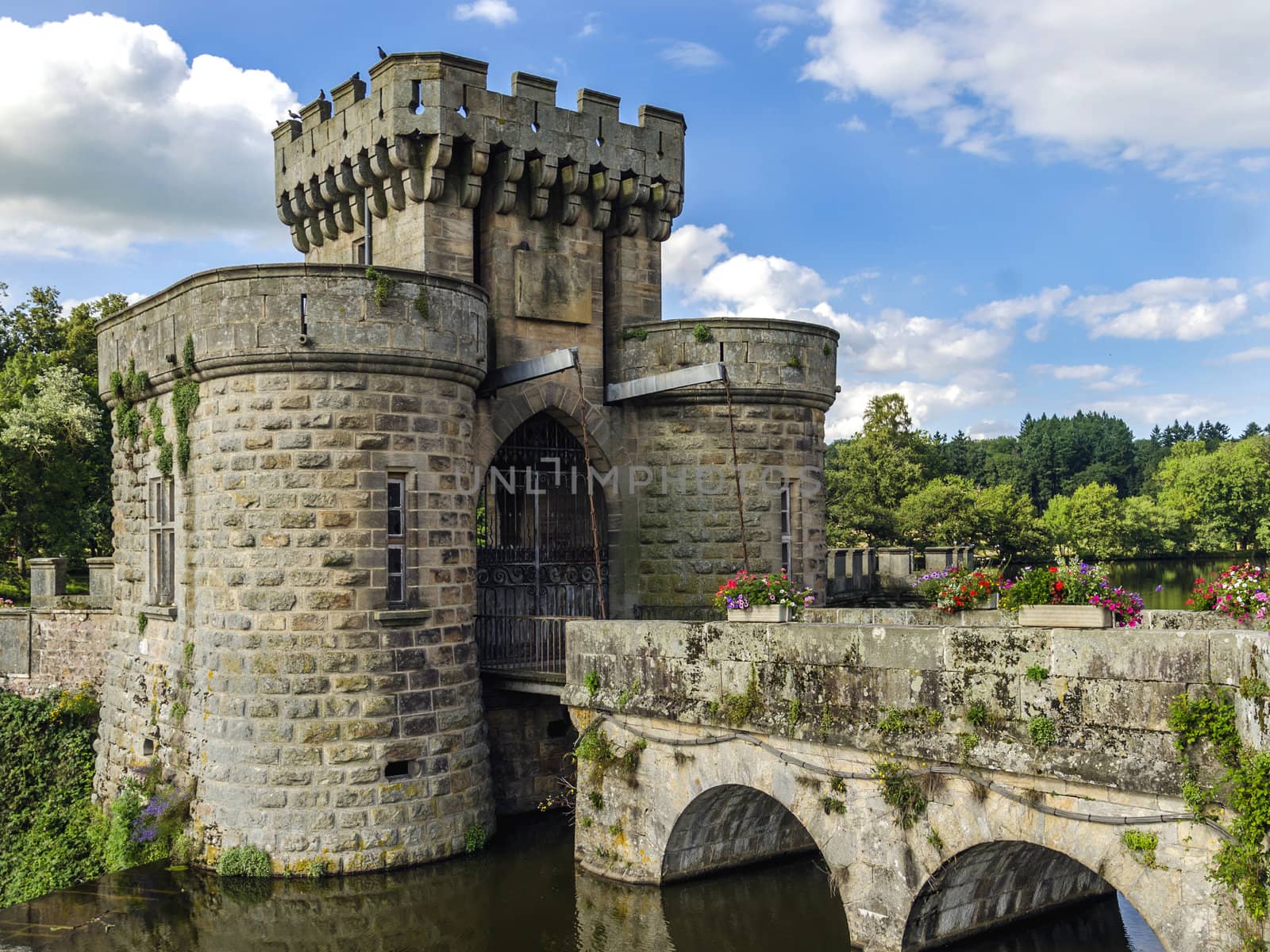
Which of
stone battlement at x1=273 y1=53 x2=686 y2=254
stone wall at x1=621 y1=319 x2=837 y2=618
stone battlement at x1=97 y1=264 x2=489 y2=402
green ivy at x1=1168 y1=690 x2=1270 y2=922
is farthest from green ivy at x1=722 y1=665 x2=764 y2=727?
stone battlement at x1=273 y1=53 x2=686 y2=254

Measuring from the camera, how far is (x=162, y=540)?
1570 cm

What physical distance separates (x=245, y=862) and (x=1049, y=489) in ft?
313

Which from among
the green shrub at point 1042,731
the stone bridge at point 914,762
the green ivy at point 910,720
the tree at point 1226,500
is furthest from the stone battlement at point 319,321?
the tree at point 1226,500

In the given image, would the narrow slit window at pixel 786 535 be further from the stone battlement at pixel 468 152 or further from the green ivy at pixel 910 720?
the green ivy at pixel 910 720

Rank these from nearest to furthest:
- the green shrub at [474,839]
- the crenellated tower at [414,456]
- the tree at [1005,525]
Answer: the crenellated tower at [414,456] → the green shrub at [474,839] → the tree at [1005,525]

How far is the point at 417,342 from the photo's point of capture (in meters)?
13.9

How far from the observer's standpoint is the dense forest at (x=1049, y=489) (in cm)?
4534

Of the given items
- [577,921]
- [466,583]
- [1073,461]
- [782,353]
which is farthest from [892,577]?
[1073,461]

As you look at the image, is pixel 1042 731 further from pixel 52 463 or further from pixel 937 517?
pixel 937 517

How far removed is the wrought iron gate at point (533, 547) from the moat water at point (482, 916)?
124 inches

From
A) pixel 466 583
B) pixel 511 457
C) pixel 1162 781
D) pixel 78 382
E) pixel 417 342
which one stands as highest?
pixel 78 382

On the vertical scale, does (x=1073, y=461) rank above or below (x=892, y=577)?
above

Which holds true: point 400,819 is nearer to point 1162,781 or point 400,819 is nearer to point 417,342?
point 417,342

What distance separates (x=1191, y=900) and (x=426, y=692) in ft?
28.6
